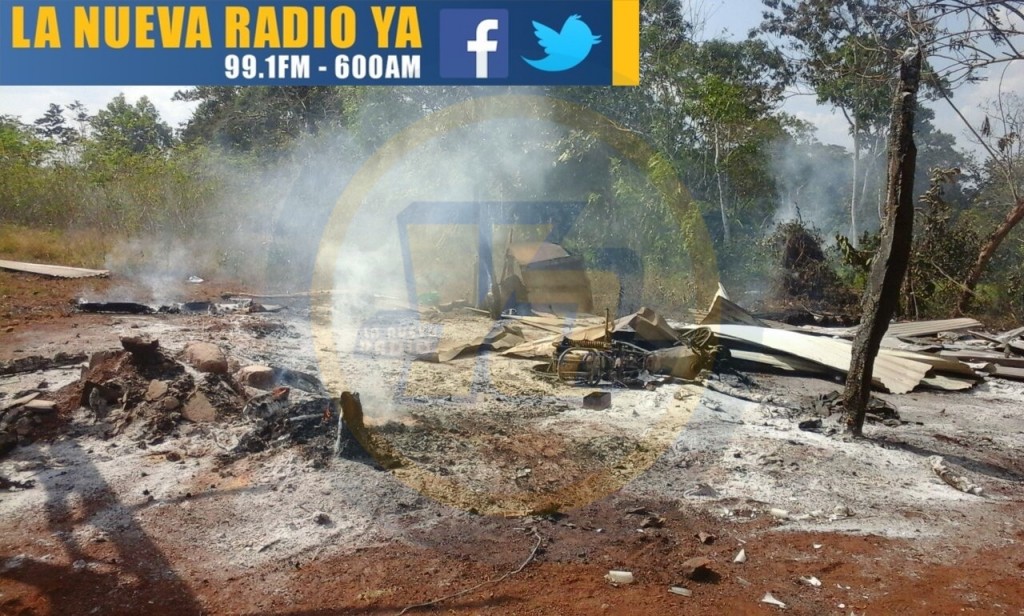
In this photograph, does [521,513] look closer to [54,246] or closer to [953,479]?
[953,479]

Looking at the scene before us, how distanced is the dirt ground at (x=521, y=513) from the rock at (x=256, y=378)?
718 millimetres

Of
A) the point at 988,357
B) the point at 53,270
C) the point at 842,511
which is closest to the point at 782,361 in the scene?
the point at 988,357

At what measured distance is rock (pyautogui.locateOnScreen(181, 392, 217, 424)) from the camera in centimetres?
598

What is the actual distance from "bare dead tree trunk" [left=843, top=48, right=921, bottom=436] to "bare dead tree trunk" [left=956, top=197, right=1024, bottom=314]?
325 inches

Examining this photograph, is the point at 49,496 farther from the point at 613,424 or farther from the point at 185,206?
the point at 185,206

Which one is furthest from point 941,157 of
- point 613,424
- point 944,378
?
point 613,424

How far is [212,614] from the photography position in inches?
133

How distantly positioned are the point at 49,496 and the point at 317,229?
563 inches

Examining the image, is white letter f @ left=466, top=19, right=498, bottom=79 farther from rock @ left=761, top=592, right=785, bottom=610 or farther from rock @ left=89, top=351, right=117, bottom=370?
rock @ left=761, top=592, right=785, bottom=610

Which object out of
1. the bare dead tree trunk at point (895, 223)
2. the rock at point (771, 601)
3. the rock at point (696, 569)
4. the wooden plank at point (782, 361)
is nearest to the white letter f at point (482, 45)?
the wooden plank at point (782, 361)

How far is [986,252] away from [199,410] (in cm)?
1345

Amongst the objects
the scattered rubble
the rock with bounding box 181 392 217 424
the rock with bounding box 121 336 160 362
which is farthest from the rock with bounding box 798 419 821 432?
the rock with bounding box 121 336 160 362

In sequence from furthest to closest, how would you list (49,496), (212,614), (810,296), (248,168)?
(248,168) → (810,296) → (49,496) → (212,614)

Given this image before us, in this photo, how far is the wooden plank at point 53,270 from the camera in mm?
12799
